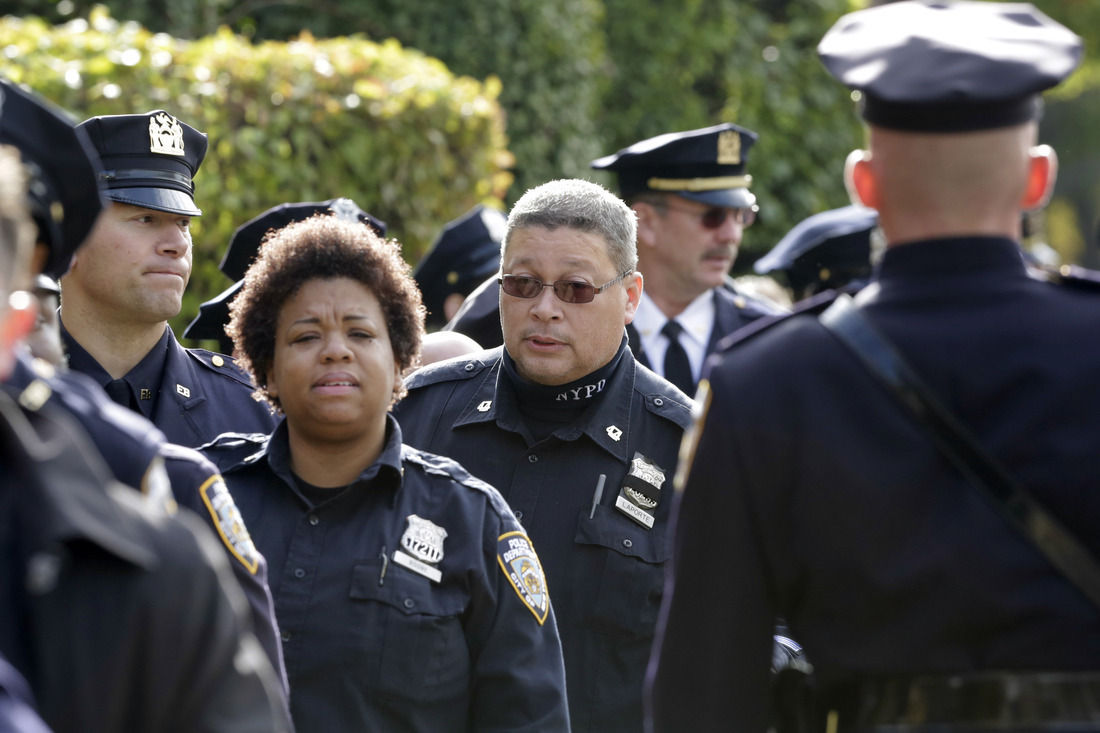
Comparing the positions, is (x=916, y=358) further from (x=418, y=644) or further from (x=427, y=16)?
(x=427, y=16)

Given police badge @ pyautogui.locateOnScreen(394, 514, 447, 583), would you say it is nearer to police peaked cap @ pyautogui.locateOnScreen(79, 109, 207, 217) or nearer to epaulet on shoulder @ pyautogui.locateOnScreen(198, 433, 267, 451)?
epaulet on shoulder @ pyautogui.locateOnScreen(198, 433, 267, 451)

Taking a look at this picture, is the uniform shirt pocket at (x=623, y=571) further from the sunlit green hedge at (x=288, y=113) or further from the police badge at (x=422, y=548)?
the sunlit green hedge at (x=288, y=113)

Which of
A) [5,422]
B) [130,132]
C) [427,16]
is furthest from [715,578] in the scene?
[427,16]

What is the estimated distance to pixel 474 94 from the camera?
962 centimetres

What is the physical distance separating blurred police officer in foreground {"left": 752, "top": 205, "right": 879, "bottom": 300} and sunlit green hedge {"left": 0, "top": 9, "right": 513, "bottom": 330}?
7.39 feet

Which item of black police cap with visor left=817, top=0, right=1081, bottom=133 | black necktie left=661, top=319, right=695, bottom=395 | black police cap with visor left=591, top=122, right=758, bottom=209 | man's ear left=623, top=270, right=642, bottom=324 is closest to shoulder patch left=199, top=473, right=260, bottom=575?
black police cap with visor left=817, top=0, right=1081, bottom=133

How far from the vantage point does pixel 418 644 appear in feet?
11.8

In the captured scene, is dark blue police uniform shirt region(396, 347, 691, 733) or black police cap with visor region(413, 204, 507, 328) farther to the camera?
black police cap with visor region(413, 204, 507, 328)

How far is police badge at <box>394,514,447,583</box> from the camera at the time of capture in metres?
3.67

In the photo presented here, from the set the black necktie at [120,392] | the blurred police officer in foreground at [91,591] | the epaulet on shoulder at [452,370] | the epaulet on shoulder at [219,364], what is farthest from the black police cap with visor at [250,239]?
the blurred police officer in foreground at [91,591]

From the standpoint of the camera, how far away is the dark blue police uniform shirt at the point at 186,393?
4957 millimetres

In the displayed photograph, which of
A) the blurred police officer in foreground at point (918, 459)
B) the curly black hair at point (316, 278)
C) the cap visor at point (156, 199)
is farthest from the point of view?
the cap visor at point (156, 199)

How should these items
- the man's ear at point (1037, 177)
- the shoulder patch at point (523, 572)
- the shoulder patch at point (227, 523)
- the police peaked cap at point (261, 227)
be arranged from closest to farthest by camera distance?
the man's ear at point (1037, 177) < the shoulder patch at point (227, 523) < the shoulder patch at point (523, 572) < the police peaked cap at point (261, 227)

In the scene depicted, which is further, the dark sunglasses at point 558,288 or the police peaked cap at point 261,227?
the police peaked cap at point 261,227
